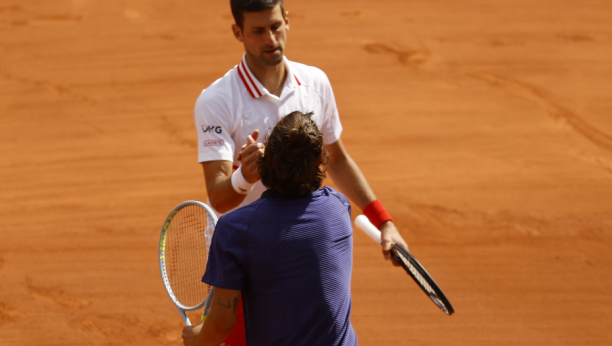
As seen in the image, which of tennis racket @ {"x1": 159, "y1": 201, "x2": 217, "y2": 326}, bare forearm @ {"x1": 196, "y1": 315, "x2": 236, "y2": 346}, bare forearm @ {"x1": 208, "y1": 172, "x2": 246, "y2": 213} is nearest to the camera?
bare forearm @ {"x1": 196, "y1": 315, "x2": 236, "y2": 346}

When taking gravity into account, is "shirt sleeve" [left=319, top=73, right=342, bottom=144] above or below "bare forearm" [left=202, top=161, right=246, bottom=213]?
above

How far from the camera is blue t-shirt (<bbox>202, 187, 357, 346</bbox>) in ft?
6.91

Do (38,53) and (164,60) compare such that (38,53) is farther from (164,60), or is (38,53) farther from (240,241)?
(240,241)

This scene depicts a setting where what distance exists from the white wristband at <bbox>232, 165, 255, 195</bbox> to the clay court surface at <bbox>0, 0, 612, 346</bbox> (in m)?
2.27


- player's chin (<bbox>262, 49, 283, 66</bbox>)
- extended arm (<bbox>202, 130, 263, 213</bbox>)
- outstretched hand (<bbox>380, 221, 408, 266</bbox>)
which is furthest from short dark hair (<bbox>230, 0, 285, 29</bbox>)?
outstretched hand (<bbox>380, 221, 408, 266</bbox>)

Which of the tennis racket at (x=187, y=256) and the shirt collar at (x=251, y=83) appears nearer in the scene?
the shirt collar at (x=251, y=83)

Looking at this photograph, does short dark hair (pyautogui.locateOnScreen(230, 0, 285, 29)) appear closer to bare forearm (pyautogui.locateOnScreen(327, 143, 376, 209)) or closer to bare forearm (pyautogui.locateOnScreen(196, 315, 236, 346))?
bare forearm (pyautogui.locateOnScreen(327, 143, 376, 209))

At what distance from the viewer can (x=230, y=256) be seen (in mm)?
2104

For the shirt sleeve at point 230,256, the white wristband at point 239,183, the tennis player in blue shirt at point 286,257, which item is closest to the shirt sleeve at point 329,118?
the white wristband at point 239,183

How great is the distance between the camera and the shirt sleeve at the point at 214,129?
111 inches

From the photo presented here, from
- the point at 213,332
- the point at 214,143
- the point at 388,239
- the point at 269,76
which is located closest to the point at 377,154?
the point at 388,239

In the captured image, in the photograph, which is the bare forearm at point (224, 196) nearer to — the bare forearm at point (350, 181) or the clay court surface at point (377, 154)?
the bare forearm at point (350, 181)

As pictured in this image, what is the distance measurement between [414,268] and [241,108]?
115cm

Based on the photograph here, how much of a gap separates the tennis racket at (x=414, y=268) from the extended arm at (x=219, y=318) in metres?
0.95
